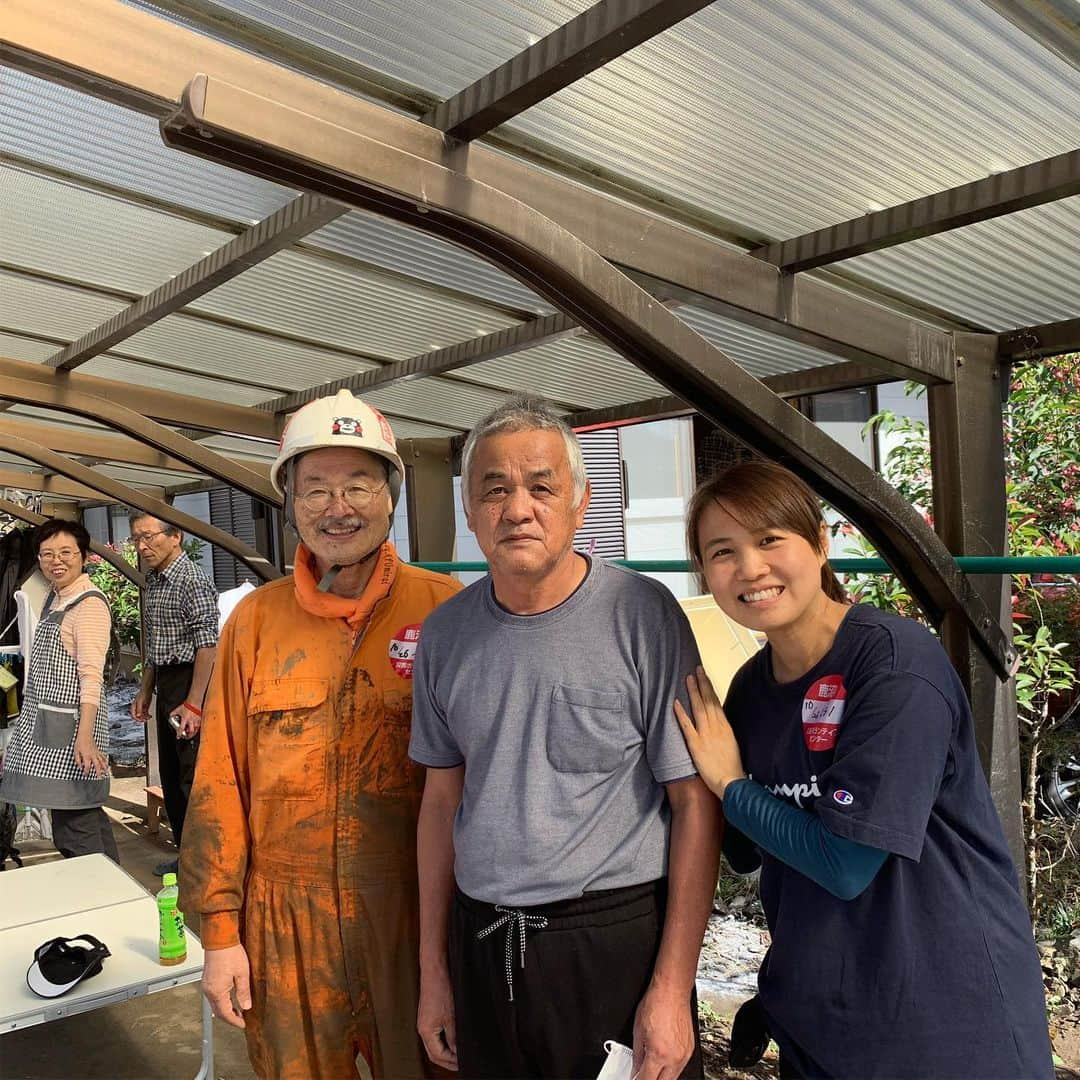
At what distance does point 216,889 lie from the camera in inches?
70.9

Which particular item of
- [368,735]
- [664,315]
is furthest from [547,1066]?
[664,315]

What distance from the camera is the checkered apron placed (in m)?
4.34

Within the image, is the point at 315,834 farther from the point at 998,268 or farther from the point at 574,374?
the point at 574,374

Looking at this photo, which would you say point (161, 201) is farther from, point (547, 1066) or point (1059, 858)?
point (1059, 858)

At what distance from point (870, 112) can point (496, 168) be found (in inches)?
33.1

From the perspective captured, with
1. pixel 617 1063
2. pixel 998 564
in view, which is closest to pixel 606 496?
pixel 998 564

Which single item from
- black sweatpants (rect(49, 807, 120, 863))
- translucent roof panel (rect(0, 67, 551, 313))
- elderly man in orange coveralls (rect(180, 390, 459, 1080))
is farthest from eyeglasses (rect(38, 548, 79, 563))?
elderly man in orange coveralls (rect(180, 390, 459, 1080))

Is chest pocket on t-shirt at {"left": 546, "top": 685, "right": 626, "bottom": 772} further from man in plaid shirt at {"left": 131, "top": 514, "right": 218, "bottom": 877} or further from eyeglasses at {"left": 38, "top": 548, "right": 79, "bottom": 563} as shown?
eyeglasses at {"left": 38, "top": 548, "right": 79, "bottom": 563}

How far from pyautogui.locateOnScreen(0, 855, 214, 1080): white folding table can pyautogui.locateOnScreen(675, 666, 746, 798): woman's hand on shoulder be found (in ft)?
8.18

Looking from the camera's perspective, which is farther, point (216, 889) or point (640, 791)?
point (216, 889)

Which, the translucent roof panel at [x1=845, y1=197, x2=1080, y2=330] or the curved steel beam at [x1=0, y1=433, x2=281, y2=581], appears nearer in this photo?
the translucent roof panel at [x1=845, y1=197, x2=1080, y2=330]

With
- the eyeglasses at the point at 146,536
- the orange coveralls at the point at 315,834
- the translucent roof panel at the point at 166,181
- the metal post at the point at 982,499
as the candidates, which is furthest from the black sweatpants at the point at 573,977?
the eyeglasses at the point at 146,536

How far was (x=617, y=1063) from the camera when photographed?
1450mm

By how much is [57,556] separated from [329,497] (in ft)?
11.2
